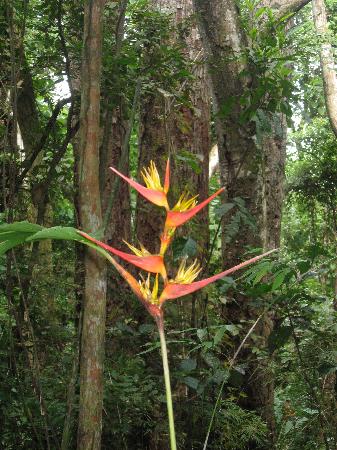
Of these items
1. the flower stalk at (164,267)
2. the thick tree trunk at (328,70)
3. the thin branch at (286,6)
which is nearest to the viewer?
the flower stalk at (164,267)

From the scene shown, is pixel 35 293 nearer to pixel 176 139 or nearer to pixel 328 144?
pixel 176 139

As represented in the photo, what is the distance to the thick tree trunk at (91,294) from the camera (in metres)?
1.57

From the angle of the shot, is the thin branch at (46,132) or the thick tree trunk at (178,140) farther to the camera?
the thick tree trunk at (178,140)

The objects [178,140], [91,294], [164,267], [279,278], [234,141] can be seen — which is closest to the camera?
[164,267]

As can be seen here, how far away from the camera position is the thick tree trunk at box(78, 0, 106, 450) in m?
1.57

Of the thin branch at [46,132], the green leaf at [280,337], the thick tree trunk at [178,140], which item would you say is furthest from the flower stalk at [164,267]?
the thick tree trunk at [178,140]

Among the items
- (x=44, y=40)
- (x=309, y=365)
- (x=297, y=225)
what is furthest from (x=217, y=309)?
(x=297, y=225)

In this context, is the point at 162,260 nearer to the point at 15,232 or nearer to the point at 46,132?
the point at 15,232

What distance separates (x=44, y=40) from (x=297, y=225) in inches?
284

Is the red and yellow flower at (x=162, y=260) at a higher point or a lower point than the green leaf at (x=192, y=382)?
higher

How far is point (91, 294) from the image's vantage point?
5.30 feet

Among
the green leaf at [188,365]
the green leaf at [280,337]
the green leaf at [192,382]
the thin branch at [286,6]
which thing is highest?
the thin branch at [286,6]

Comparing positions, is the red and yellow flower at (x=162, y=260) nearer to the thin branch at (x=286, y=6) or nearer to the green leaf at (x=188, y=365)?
the green leaf at (x=188, y=365)

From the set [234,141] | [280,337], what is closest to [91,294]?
[280,337]
